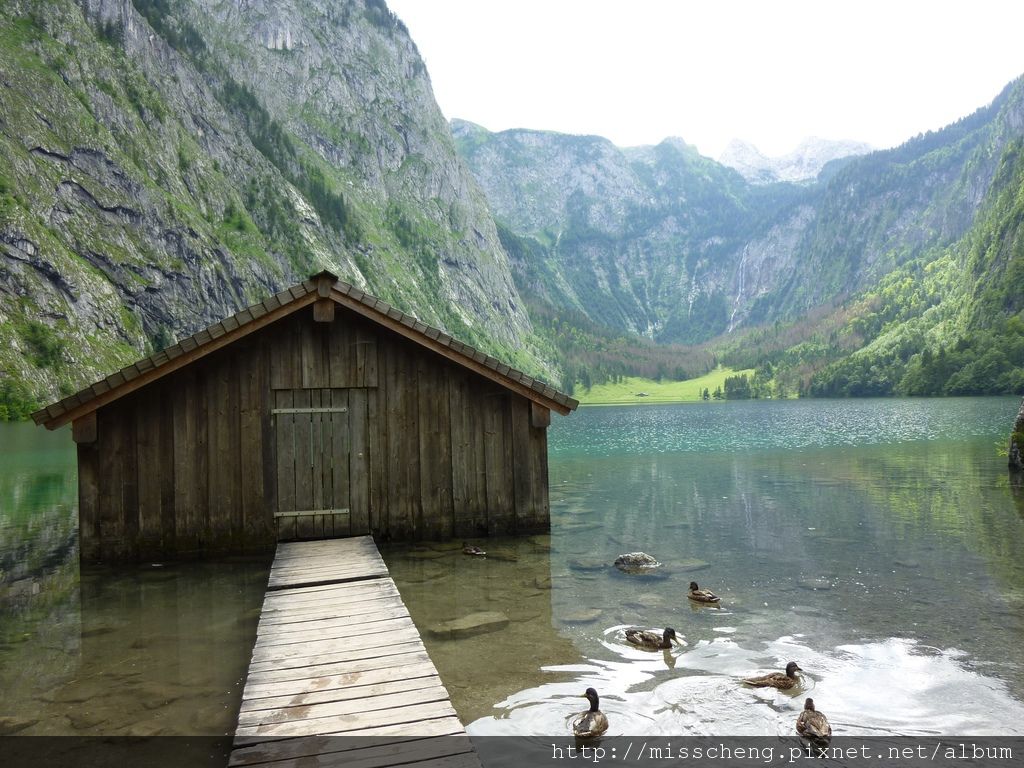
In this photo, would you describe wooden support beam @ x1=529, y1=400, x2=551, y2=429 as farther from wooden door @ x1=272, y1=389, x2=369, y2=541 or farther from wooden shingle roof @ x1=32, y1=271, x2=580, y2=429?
wooden door @ x1=272, y1=389, x2=369, y2=541

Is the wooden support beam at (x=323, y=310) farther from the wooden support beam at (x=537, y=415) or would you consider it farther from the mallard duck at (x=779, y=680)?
the mallard duck at (x=779, y=680)

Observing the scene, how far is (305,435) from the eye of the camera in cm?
1652

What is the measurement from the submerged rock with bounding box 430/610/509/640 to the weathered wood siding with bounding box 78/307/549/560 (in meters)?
4.69

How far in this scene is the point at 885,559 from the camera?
17734mm

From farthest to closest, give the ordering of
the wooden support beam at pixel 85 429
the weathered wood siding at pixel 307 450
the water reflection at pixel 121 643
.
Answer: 1. the weathered wood siding at pixel 307 450
2. the wooden support beam at pixel 85 429
3. the water reflection at pixel 121 643

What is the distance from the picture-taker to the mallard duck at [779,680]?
9.52 meters

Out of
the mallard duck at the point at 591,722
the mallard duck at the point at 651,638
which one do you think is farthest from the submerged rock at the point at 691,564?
the mallard duck at the point at 591,722

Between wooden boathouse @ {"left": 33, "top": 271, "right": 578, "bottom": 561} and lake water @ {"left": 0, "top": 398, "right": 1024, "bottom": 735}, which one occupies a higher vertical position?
wooden boathouse @ {"left": 33, "top": 271, "right": 578, "bottom": 561}

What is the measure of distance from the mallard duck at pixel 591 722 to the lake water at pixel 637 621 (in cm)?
25

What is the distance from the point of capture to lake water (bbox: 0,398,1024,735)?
8969mm

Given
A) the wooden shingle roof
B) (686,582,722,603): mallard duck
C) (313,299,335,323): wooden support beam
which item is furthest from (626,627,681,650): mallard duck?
(313,299,335,323): wooden support beam

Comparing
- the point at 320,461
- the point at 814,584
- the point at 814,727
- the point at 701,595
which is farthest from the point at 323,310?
the point at 814,727

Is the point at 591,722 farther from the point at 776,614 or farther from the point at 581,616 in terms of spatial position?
the point at 776,614

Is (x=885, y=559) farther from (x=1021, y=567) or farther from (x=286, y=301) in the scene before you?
(x=286, y=301)
